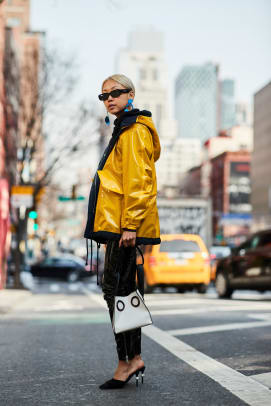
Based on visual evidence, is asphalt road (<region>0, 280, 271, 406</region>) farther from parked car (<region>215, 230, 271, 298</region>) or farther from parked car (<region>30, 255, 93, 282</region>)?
parked car (<region>30, 255, 93, 282</region>)

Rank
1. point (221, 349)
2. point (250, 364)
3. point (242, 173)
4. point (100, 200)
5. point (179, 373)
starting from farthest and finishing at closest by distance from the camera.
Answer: point (242, 173), point (221, 349), point (250, 364), point (179, 373), point (100, 200)

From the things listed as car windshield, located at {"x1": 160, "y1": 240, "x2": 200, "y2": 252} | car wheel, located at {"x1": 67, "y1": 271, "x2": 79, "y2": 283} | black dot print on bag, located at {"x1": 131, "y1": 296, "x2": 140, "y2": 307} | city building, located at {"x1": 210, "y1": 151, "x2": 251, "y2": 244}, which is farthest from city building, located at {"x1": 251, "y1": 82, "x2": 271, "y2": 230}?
black dot print on bag, located at {"x1": 131, "y1": 296, "x2": 140, "y2": 307}

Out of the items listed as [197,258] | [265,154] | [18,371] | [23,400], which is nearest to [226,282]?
[197,258]

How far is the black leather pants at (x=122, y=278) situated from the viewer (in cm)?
496

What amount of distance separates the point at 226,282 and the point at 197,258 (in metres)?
2.00

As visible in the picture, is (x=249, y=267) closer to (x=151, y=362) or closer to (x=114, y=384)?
(x=151, y=362)

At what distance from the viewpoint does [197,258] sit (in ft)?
66.2

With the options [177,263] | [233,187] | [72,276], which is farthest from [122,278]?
[233,187]

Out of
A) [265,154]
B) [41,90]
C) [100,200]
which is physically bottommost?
[100,200]

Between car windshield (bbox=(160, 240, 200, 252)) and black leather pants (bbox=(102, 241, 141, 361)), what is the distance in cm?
1519

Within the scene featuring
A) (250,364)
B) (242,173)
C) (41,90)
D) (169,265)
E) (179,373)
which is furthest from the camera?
(242,173)

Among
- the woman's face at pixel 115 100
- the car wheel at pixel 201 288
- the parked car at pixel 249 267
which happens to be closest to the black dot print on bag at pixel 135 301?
the woman's face at pixel 115 100

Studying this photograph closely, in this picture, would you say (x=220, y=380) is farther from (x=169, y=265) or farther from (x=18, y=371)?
(x=169, y=265)

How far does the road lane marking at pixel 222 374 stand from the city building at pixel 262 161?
98.0 meters
